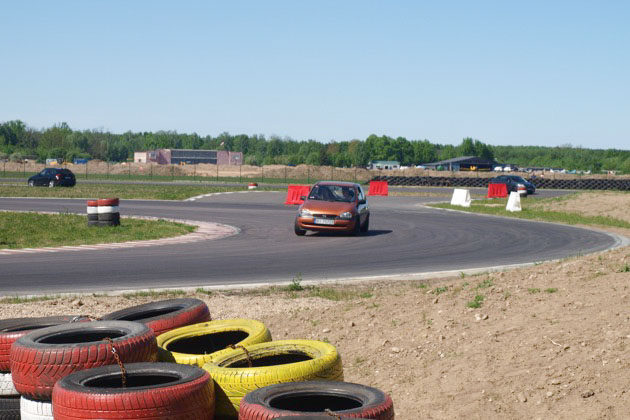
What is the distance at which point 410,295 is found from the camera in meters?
9.19

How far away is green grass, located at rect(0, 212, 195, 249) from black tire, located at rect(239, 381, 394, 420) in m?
14.8

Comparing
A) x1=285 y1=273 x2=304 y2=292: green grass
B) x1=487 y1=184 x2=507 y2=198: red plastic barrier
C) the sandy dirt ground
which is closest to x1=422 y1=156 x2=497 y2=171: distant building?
x1=487 y1=184 x2=507 y2=198: red plastic barrier

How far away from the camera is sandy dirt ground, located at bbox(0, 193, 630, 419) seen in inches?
231

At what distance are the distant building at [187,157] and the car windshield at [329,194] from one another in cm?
16539

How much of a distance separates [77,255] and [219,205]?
66.0 feet

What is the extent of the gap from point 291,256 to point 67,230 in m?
8.21

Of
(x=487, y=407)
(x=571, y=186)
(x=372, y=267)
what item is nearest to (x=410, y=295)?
(x=487, y=407)

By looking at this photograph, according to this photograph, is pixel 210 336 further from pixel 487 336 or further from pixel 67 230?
pixel 67 230

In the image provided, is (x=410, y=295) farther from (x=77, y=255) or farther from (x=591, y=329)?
(x=77, y=255)

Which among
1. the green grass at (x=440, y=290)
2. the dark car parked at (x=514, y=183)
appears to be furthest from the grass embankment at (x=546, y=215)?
the green grass at (x=440, y=290)

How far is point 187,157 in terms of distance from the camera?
194750 mm

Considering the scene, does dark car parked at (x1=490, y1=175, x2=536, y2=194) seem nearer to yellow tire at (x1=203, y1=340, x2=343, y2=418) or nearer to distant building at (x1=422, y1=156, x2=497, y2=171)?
yellow tire at (x1=203, y1=340, x2=343, y2=418)

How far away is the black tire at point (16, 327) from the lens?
19.0 feet

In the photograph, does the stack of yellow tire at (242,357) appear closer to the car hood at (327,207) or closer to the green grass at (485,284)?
the green grass at (485,284)
